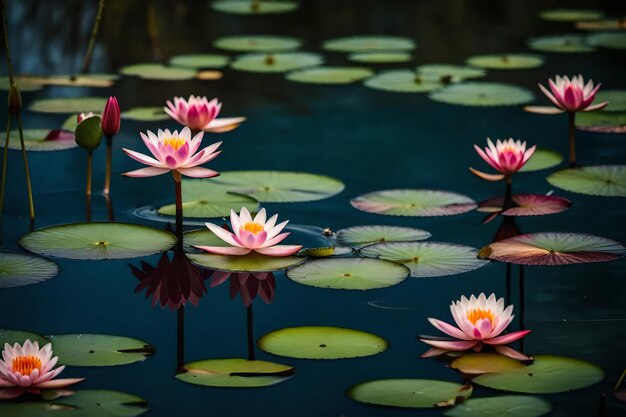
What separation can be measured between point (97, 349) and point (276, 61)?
276 cm

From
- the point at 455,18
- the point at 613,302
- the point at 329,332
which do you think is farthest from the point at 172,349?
the point at 455,18

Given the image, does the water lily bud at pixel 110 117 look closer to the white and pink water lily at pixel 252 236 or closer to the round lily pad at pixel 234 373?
the white and pink water lily at pixel 252 236

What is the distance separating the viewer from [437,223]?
9.40 feet

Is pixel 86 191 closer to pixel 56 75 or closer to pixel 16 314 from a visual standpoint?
pixel 16 314

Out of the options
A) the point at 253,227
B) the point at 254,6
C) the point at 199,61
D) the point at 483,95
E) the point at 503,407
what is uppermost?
the point at 254,6

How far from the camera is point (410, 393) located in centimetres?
192

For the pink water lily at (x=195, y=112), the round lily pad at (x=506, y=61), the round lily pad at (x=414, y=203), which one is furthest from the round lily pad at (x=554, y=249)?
the round lily pad at (x=506, y=61)

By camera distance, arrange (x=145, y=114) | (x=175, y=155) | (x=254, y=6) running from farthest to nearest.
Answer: (x=254, y=6), (x=145, y=114), (x=175, y=155)

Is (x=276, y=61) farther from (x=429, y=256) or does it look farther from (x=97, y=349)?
(x=97, y=349)

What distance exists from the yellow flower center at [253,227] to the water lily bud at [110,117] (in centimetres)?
66

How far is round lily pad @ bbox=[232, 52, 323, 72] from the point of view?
4.58m

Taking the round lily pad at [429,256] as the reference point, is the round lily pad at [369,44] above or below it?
above

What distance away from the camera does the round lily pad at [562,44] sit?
192 inches

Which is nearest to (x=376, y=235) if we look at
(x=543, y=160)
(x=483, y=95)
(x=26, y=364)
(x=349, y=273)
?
(x=349, y=273)
